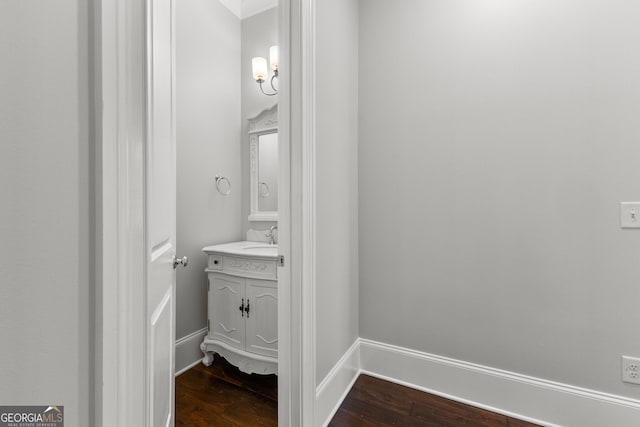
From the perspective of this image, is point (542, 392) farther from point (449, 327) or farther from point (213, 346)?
point (213, 346)

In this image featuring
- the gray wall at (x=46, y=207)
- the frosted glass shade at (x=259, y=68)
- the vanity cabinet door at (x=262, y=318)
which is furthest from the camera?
the frosted glass shade at (x=259, y=68)

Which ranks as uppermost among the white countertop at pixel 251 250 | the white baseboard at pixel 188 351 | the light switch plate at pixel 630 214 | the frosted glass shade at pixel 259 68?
the frosted glass shade at pixel 259 68

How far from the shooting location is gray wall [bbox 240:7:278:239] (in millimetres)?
2518

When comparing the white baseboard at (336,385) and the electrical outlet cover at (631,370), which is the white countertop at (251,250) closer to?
the white baseboard at (336,385)

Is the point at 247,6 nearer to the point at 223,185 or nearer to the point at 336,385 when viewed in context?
the point at 223,185

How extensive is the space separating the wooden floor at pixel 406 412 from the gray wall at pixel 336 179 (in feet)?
0.90

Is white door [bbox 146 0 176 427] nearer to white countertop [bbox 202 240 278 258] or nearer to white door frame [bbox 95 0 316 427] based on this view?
white door frame [bbox 95 0 316 427]

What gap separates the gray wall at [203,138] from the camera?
2127 mm

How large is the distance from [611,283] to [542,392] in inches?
26.7

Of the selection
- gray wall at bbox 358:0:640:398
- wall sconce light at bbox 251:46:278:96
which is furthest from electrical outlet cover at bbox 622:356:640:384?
wall sconce light at bbox 251:46:278:96

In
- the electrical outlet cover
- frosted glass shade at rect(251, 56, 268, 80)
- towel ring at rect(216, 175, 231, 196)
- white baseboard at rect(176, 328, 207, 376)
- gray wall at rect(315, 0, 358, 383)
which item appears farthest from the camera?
towel ring at rect(216, 175, 231, 196)

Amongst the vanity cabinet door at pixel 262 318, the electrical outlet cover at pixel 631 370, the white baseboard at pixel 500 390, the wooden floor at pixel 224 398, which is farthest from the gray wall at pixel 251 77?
the electrical outlet cover at pixel 631 370

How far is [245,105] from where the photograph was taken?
8.68ft

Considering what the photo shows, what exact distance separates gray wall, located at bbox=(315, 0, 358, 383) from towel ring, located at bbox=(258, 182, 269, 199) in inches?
36.4
